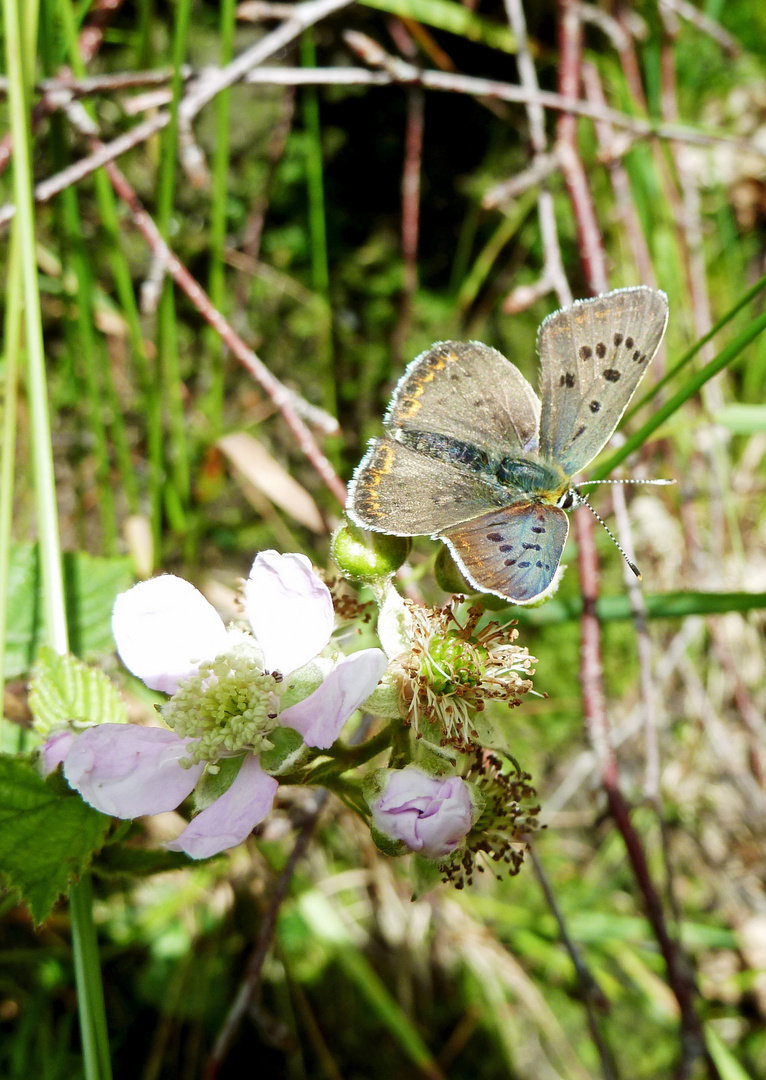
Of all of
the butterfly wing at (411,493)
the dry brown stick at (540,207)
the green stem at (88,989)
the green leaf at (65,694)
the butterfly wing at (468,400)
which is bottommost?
the green stem at (88,989)

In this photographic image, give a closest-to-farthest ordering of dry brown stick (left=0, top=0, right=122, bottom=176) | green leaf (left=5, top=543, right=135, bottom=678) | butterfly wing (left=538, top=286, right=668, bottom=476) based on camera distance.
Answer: butterfly wing (left=538, top=286, right=668, bottom=476), green leaf (left=5, top=543, right=135, bottom=678), dry brown stick (left=0, top=0, right=122, bottom=176)

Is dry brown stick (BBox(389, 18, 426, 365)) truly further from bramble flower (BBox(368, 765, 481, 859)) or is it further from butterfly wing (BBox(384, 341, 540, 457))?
bramble flower (BBox(368, 765, 481, 859))

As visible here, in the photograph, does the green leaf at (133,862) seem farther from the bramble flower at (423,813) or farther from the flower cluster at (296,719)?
the bramble flower at (423,813)

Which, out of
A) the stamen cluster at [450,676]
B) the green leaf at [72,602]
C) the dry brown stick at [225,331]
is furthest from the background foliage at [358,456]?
the stamen cluster at [450,676]

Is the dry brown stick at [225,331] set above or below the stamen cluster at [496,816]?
above

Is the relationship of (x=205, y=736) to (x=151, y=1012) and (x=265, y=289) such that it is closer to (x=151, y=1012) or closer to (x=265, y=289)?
(x=151, y=1012)

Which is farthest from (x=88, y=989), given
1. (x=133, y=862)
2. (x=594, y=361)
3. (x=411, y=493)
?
(x=594, y=361)

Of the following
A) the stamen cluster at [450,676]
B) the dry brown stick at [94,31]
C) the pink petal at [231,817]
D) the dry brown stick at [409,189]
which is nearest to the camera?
the pink petal at [231,817]

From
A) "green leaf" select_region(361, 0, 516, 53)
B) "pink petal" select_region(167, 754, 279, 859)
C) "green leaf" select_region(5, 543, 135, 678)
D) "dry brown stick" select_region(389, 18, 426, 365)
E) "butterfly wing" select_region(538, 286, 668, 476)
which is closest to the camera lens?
"pink petal" select_region(167, 754, 279, 859)

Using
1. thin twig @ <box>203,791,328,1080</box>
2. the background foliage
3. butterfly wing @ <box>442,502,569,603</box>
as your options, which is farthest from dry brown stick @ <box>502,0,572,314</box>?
thin twig @ <box>203,791,328,1080</box>
